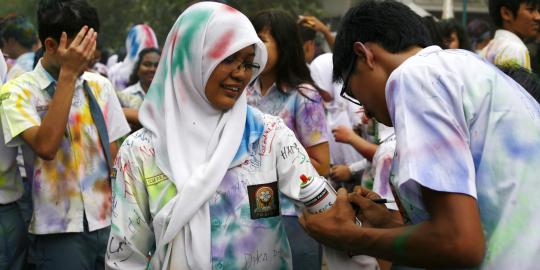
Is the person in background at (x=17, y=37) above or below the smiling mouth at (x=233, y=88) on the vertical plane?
below

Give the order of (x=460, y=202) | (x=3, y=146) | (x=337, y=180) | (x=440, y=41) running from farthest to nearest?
(x=337, y=180) → (x=440, y=41) → (x=3, y=146) → (x=460, y=202)

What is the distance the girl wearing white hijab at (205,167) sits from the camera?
9.84 ft

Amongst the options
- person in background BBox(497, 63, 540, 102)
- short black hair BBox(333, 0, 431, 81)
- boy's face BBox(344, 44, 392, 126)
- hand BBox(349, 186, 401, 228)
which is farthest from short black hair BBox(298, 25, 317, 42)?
boy's face BBox(344, 44, 392, 126)

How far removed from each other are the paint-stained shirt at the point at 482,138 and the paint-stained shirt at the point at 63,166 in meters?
2.35

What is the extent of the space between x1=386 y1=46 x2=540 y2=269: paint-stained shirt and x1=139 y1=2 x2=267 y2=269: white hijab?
1.04 meters

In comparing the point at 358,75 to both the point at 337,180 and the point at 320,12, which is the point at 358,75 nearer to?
the point at 337,180

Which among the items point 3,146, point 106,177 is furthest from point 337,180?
point 3,146

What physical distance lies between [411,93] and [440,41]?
295 centimetres

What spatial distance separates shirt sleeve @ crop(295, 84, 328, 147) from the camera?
178 inches

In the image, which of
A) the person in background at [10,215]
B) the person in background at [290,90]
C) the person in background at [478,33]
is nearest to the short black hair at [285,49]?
the person in background at [290,90]

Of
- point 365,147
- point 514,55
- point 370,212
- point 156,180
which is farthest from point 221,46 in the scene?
point 514,55

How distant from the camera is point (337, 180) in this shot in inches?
221

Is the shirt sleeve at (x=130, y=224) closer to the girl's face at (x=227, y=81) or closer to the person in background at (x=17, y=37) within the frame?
the girl's face at (x=227, y=81)

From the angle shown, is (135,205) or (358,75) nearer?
(358,75)
